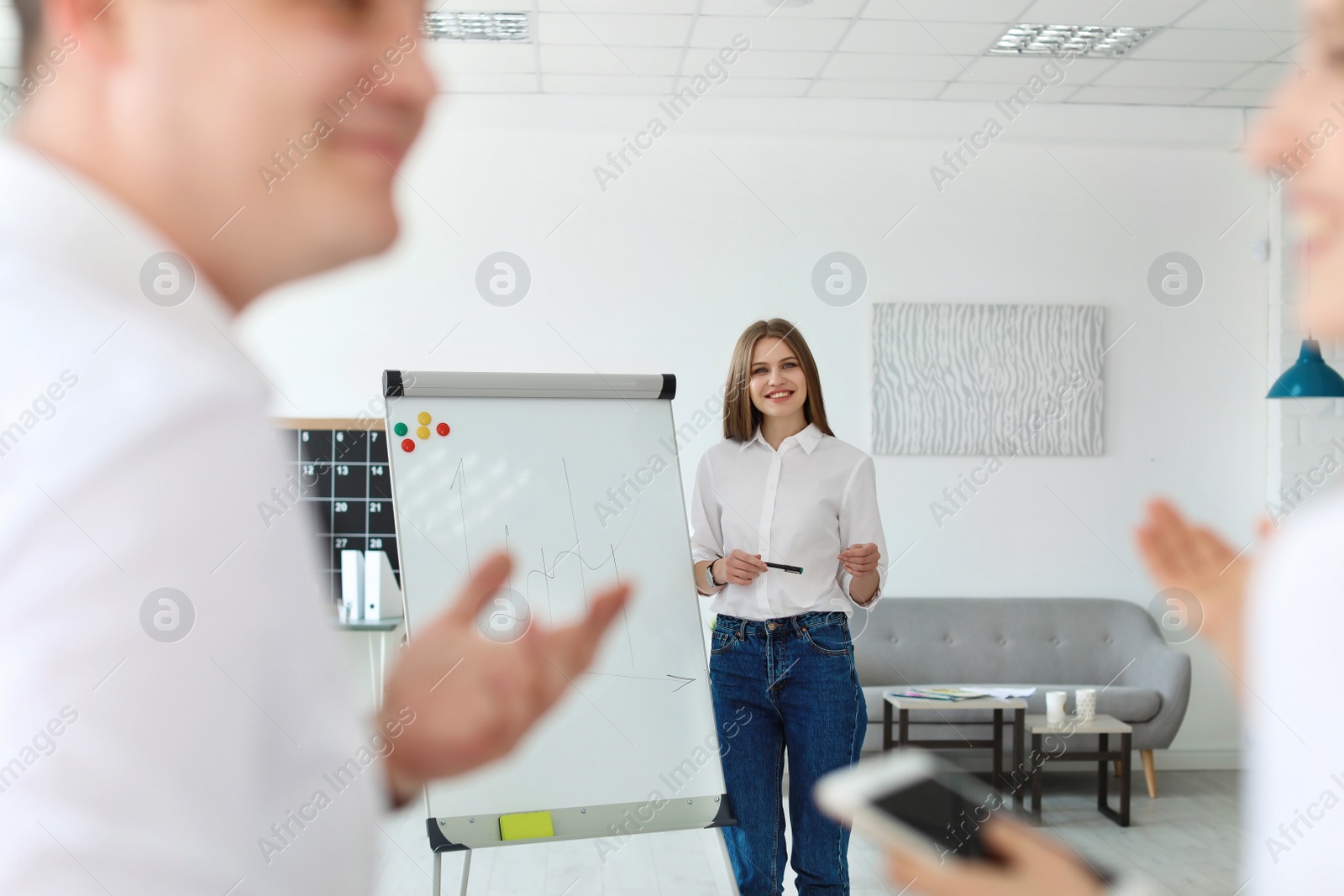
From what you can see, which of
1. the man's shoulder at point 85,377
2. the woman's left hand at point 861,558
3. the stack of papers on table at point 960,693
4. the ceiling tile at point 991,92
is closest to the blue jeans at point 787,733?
the woman's left hand at point 861,558

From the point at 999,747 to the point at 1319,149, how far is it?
3.85 m

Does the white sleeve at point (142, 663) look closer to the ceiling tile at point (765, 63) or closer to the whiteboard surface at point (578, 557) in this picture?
the whiteboard surface at point (578, 557)

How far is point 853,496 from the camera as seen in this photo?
2492 mm

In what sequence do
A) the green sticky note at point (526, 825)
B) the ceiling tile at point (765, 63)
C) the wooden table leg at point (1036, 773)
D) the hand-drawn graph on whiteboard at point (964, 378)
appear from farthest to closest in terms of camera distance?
the hand-drawn graph on whiteboard at point (964, 378) → the ceiling tile at point (765, 63) → the wooden table leg at point (1036, 773) → the green sticky note at point (526, 825)

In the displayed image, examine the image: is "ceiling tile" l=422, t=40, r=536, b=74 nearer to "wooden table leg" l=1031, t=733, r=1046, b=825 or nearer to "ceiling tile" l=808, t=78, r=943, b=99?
"ceiling tile" l=808, t=78, r=943, b=99

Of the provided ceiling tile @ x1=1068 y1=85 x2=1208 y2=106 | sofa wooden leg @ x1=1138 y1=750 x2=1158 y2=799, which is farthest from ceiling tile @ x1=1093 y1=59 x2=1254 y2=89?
sofa wooden leg @ x1=1138 y1=750 x2=1158 y2=799

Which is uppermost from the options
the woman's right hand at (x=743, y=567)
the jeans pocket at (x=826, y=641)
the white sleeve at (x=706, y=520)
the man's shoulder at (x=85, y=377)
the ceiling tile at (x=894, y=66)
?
the ceiling tile at (x=894, y=66)

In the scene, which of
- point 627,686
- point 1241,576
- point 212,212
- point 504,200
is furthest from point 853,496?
point 504,200

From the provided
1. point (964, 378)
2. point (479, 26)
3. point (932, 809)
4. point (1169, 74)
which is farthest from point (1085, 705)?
point (932, 809)

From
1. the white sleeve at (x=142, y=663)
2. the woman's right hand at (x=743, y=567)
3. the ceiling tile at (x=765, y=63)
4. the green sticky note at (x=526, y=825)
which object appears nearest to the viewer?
the white sleeve at (x=142, y=663)

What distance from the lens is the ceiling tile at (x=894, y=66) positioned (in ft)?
13.4

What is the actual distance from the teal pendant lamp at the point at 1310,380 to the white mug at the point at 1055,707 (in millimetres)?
1463

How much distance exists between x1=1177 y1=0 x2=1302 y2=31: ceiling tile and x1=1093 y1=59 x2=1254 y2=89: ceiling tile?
0.34 m

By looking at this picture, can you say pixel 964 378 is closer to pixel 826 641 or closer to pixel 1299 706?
pixel 826 641
